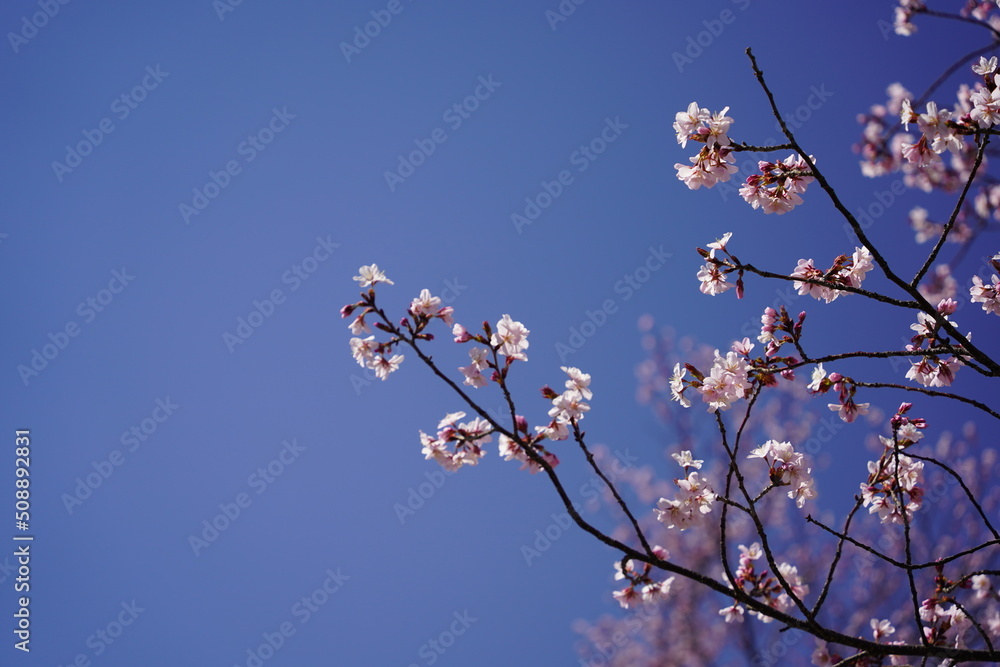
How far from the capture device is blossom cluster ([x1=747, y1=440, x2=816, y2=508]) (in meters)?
2.41

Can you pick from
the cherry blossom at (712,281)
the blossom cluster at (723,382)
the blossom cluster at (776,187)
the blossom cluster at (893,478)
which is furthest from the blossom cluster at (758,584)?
the blossom cluster at (776,187)

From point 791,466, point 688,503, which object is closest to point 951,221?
Result: point 791,466

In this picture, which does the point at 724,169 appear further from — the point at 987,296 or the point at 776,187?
the point at 987,296

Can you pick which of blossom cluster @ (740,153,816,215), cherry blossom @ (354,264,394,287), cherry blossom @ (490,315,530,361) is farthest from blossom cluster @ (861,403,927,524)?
cherry blossom @ (354,264,394,287)

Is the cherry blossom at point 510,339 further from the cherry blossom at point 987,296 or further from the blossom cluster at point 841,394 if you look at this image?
the cherry blossom at point 987,296

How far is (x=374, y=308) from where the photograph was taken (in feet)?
8.00

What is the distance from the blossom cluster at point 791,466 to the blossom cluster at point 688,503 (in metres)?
0.25

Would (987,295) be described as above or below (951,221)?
above

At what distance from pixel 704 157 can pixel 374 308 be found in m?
1.42

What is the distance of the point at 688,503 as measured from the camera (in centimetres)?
237

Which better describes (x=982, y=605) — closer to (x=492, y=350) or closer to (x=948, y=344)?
(x=948, y=344)

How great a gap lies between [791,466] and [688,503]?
45 centimetres

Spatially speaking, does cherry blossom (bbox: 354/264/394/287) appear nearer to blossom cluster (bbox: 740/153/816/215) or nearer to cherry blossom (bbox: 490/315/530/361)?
cherry blossom (bbox: 490/315/530/361)

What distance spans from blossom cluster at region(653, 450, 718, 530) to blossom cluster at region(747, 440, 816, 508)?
25 centimetres
